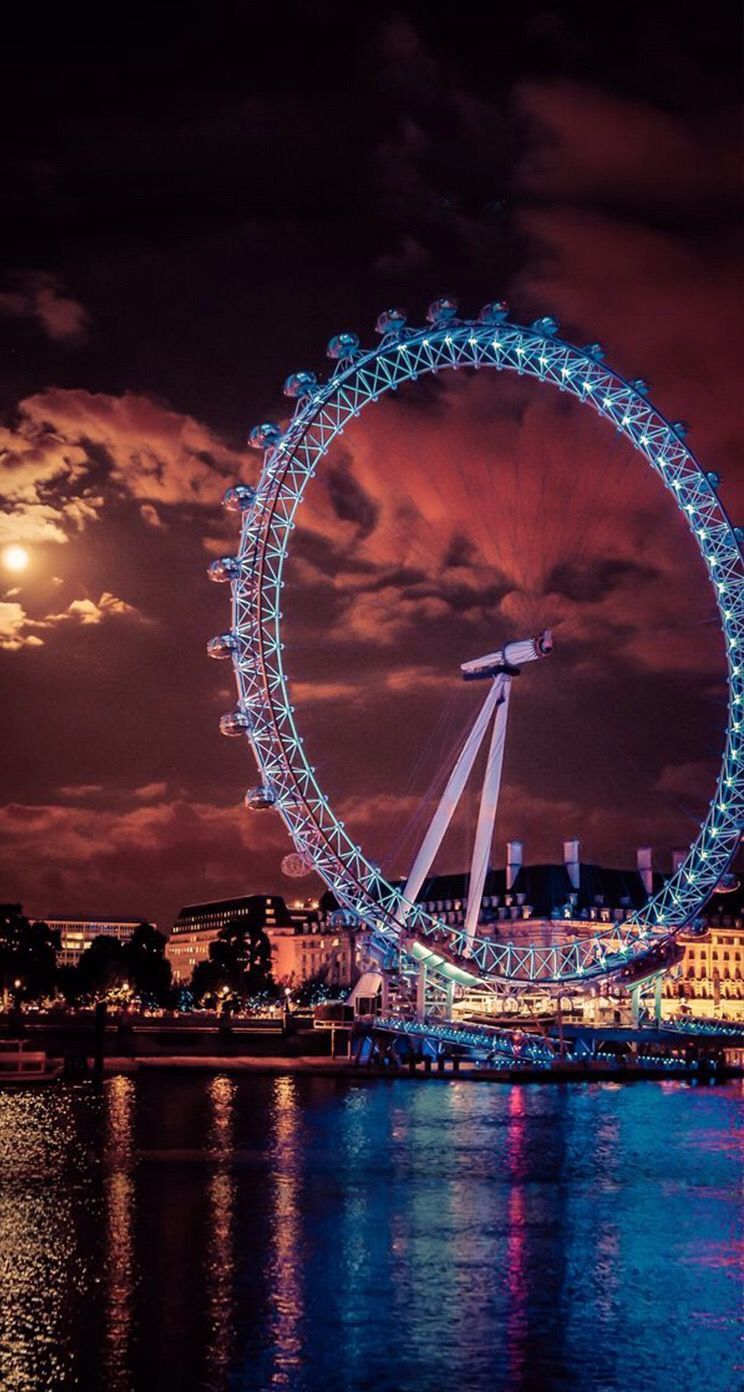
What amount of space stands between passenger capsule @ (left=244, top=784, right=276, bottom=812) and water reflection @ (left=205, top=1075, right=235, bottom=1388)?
1096 centimetres

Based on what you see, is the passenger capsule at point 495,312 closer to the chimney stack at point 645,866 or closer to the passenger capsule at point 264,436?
the passenger capsule at point 264,436

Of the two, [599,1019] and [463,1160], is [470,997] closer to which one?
[599,1019]

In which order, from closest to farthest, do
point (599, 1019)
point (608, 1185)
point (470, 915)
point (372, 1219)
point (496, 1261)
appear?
point (496, 1261) → point (372, 1219) → point (608, 1185) → point (470, 915) → point (599, 1019)

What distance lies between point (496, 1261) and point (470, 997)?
180 feet

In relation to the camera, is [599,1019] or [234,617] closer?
[234,617]

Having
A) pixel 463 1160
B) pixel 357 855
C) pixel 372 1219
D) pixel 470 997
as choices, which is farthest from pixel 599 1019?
pixel 372 1219

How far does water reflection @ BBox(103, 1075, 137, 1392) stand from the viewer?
58.9 ft

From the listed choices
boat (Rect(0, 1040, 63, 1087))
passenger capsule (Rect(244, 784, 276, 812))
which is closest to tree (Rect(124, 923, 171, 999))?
boat (Rect(0, 1040, 63, 1087))

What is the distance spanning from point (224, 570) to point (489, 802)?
19449 millimetres

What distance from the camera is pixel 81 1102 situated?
176 ft

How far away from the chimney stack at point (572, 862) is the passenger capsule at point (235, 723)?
81.2 metres

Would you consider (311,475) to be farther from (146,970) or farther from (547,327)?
(146,970)

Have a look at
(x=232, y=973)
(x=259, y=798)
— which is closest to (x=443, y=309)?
(x=259, y=798)

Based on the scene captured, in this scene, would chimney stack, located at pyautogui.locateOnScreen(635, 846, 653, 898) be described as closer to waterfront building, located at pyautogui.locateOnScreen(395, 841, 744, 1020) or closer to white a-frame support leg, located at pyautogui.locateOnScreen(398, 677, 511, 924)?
waterfront building, located at pyautogui.locateOnScreen(395, 841, 744, 1020)
